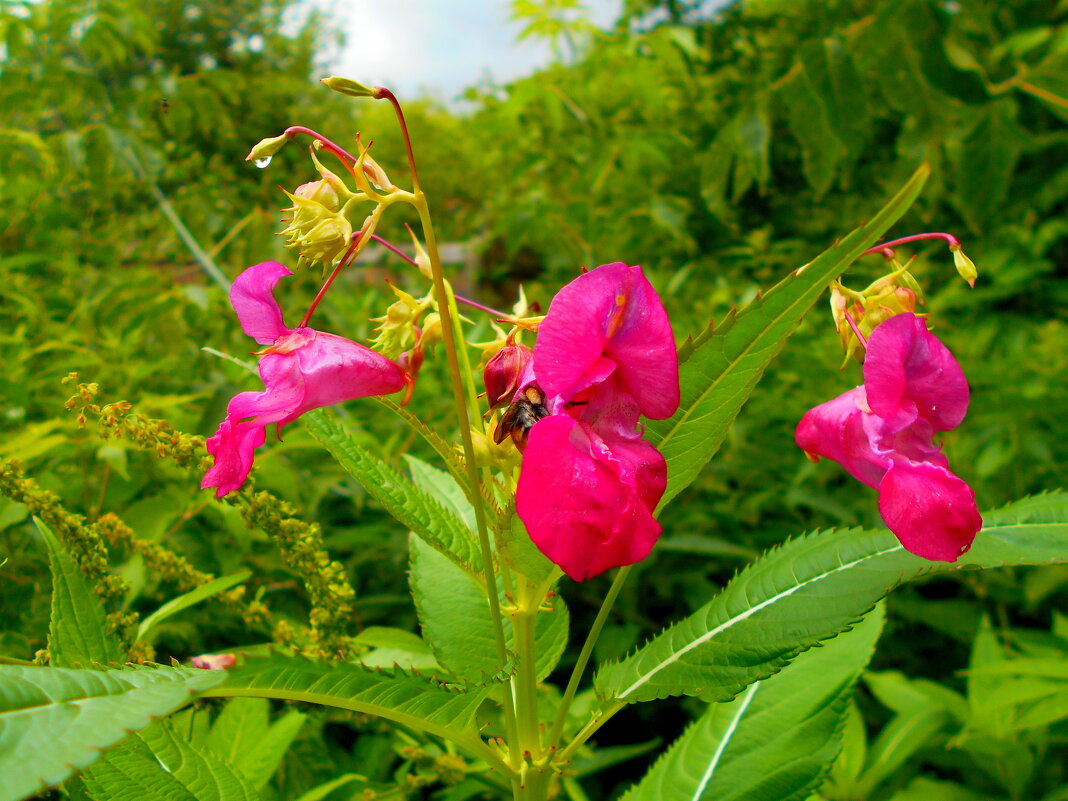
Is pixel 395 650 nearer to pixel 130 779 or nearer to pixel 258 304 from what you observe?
pixel 130 779

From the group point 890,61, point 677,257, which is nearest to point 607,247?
point 677,257

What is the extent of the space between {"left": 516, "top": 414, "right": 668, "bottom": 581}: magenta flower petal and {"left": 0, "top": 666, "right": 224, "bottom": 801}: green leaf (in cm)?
19

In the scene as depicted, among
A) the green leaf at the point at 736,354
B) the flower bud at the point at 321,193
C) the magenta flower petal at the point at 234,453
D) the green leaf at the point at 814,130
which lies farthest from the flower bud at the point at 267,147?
the green leaf at the point at 814,130

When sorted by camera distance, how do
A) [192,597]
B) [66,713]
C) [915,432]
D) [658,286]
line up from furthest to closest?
[658,286]
[192,597]
[915,432]
[66,713]

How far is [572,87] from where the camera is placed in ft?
9.15

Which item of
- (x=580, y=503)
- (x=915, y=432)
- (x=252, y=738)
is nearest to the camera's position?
(x=580, y=503)

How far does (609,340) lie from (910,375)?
219 mm

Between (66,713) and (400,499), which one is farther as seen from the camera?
(400,499)

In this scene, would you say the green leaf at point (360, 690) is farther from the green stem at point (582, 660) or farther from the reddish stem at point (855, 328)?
the reddish stem at point (855, 328)

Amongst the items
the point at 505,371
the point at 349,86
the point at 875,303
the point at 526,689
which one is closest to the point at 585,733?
the point at 526,689

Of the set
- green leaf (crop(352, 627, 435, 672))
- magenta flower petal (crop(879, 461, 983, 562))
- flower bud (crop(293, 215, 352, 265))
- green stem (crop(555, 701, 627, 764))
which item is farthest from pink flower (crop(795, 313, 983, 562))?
green leaf (crop(352, 627, 435, 672))

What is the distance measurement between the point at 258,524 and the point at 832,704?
0.58 metres

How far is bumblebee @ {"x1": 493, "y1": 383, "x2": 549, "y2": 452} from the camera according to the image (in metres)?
0.51

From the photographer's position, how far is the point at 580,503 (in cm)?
44
